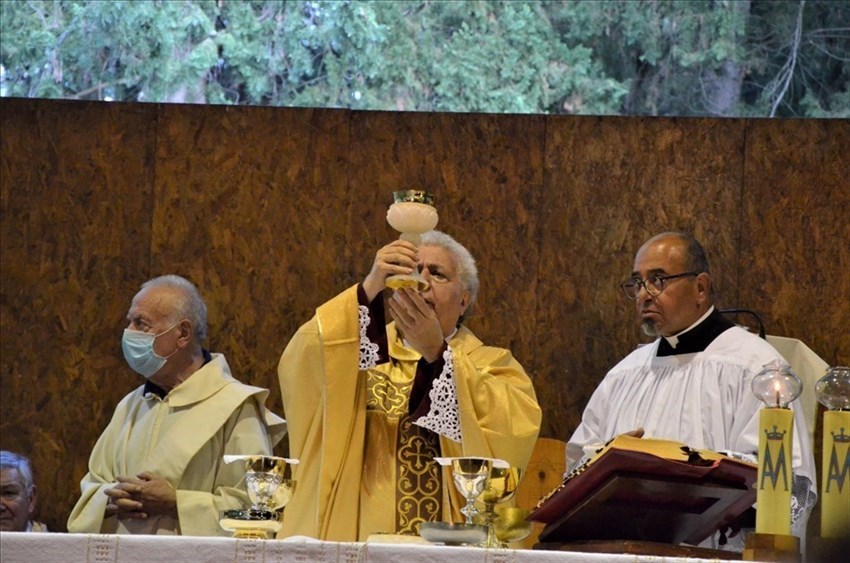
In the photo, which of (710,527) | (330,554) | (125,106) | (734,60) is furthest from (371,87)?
(330,554)

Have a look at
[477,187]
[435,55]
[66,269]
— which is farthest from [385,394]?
[435,55]

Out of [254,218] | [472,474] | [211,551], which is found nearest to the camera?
[211,551]

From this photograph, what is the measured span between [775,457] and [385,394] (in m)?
2.26

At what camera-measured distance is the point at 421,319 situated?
17.2 feet

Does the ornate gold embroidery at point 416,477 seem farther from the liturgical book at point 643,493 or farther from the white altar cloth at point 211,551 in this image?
the white altar cloth at point 211,551

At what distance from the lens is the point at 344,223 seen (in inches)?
291

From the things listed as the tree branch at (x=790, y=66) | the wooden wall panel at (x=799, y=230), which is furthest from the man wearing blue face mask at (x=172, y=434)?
the tree branch at (x=790, y=66)

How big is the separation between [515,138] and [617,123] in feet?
1.69

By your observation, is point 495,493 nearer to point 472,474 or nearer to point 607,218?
point 472,474

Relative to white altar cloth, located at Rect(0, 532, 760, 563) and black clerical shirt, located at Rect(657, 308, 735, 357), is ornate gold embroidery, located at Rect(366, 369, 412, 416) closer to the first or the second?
black clerical shirt, located at Rect(657, 308, 735, 357)

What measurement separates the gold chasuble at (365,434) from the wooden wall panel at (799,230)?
2002 millimetres

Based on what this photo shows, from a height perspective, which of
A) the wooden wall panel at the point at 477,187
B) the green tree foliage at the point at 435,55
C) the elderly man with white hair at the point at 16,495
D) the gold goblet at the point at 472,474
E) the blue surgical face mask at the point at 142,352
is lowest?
the elderly man with white hair at the point at 16,495

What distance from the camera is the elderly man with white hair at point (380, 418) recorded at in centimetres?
532

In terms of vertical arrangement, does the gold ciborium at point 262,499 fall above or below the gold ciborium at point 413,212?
below
